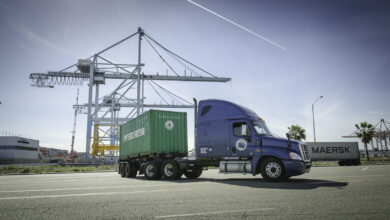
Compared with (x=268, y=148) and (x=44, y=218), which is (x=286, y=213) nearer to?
(x=44, y=218)

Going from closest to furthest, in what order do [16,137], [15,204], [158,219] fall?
[158,219] → [15,204] → [16,137]

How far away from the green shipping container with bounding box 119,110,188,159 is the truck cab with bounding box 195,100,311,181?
2021 mm

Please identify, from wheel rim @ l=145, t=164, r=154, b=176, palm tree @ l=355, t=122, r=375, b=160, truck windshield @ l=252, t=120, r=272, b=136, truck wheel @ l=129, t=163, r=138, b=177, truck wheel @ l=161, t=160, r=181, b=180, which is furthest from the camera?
palm tree @ l=355, t=122, r=375, b=160

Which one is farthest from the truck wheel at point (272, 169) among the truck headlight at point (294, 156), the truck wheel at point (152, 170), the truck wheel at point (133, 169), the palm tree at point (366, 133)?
the palm tree at point (366, 133)

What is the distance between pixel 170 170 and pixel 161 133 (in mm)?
2029

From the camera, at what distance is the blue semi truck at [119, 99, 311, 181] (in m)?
9.72

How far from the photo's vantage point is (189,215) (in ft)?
13.6

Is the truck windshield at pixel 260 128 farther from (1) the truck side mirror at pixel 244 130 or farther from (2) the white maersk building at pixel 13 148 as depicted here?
(2) the white maersk building at pixel 13 148

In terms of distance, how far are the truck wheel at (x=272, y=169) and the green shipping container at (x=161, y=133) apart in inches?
196

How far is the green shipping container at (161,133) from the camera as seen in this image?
13047 mm

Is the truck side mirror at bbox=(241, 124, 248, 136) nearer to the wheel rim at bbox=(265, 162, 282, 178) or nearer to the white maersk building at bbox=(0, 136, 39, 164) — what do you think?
the wheel rim at bbox=(265, 162, 282, 178)

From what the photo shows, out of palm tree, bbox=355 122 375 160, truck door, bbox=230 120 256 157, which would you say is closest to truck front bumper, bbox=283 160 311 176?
truck door, bbox=230 120 256 157

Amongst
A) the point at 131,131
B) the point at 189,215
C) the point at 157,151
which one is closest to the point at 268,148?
the point at 157,151

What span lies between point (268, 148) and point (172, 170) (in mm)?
4839
